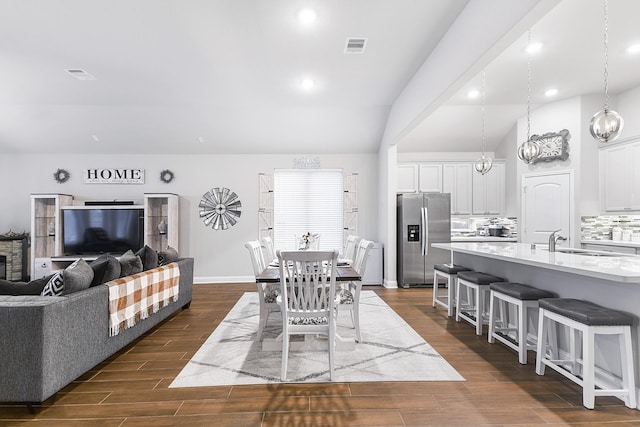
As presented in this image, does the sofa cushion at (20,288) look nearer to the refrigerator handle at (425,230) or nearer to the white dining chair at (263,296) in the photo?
the white dining chair at (263,296)

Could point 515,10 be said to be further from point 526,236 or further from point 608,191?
point 526,236

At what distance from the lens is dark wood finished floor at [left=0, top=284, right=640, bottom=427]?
2117 mm

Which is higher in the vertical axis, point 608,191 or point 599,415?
point 608,191

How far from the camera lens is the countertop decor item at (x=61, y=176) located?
6.63 meters

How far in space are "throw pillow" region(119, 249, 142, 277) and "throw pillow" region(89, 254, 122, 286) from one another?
0.25 metres

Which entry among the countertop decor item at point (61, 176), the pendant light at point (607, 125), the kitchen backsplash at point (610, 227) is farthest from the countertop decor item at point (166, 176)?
the kitchen backsplash at point (610, 227)

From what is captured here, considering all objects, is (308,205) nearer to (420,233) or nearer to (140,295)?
(420,233)

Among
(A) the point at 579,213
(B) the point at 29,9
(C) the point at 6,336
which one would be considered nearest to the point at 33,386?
(C) the point at 6,336

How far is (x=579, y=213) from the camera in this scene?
5309 millimetres

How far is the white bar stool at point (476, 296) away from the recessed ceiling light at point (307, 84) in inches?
126

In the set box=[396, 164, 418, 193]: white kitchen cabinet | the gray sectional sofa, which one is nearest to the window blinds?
box=[396, 164, 418, 193]: white kitchen cabinet

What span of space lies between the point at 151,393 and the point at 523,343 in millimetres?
2995

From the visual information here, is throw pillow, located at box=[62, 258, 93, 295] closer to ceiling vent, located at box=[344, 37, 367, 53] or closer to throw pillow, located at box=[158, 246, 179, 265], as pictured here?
throw pillow, located at box=[158, 246, 179, 265]

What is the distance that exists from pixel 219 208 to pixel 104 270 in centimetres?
381
